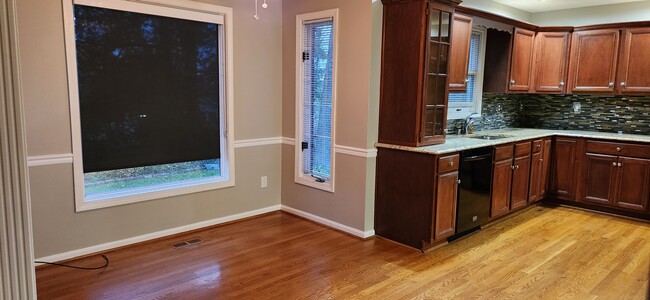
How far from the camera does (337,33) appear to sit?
3.93m

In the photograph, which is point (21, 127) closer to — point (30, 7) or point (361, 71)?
point (30, 7)

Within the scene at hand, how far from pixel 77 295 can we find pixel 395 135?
264 centimetres

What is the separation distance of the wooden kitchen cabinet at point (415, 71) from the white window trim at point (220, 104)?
4.77 ft

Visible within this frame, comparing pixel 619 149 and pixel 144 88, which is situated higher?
pixel 144 88

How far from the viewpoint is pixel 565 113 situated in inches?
223

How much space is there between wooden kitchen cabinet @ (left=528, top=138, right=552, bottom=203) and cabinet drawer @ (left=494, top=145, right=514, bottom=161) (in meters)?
0.61

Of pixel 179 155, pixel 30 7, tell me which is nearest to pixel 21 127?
pixel 30 7

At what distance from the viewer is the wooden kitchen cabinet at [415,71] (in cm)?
354

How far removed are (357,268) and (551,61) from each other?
3.81 m

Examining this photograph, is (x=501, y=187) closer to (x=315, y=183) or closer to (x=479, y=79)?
(x=479, y=79)

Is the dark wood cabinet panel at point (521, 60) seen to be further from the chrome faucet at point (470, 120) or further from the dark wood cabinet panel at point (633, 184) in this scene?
the dark wood cabinet panel at point (633, 184)

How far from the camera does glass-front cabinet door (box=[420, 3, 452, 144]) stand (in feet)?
11.8

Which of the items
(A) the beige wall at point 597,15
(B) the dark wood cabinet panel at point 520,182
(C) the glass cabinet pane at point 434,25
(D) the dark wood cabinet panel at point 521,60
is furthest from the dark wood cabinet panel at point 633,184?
(C) the glass cabinet pane at point 434,25

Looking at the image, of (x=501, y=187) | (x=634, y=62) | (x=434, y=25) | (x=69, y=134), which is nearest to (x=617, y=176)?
(x=634, y=62)
